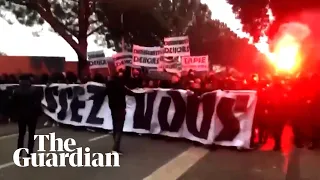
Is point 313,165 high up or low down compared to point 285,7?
down

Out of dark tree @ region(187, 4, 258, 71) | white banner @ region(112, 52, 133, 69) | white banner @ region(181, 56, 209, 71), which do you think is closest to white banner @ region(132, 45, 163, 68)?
white banner @ region(112, 52, 133, 69)

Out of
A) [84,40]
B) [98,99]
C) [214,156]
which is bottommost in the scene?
[214,156]

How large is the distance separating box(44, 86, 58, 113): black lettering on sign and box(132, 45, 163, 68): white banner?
3.13 meters

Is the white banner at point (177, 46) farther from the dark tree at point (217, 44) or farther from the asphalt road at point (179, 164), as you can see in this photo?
the dark tree at point (217, 44)

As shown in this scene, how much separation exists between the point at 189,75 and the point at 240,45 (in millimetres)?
49528

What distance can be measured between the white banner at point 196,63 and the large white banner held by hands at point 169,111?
474cm

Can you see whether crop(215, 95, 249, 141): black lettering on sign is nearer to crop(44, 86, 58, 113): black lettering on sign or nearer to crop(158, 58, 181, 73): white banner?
crop(44, 86, 58, 113): black lettering on sign

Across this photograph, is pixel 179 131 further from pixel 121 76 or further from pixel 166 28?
pixel 166 28

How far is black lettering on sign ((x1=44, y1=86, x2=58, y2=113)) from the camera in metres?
16.7

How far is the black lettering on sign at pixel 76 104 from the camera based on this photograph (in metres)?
15.9

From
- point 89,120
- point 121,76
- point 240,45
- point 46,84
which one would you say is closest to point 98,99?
point 89,120

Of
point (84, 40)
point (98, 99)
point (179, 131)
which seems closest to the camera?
point (179, 131)

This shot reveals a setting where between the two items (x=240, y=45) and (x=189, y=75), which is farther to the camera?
(x=240, y=45)

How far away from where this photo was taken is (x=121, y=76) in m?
11.5
